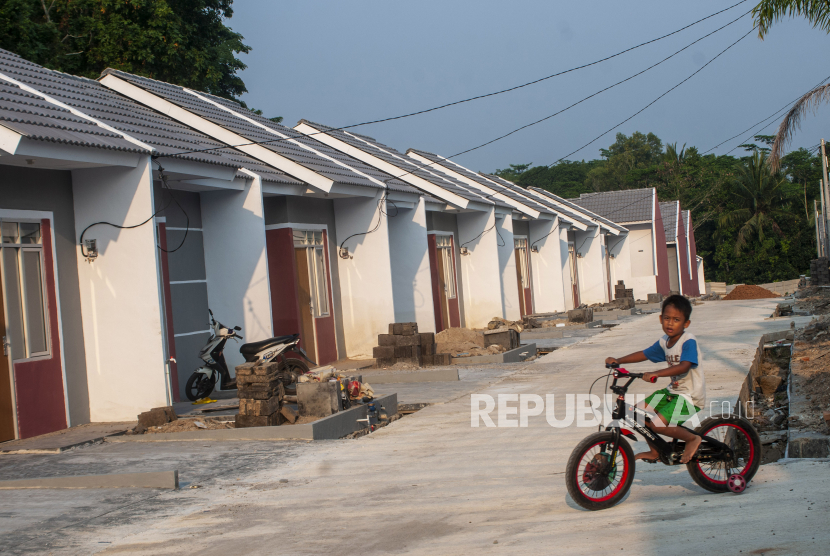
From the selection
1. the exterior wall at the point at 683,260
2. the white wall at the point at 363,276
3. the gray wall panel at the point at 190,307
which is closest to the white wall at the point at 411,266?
the white wall at the point at 363,276

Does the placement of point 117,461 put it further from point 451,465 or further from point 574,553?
point 574,553

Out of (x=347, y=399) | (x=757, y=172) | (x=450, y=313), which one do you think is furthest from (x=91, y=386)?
(x=757, y=172)

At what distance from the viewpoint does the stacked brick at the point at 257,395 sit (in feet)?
30.7

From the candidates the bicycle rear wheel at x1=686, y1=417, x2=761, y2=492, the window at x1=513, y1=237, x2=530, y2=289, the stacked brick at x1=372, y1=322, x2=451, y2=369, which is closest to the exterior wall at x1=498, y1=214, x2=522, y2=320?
the window at x1=513, y1=237, x2=530, y2=289

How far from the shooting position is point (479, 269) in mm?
24406

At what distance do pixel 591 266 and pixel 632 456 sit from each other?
3205 cm

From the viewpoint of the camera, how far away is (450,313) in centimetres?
2344

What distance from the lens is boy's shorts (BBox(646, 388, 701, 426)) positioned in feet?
18.3

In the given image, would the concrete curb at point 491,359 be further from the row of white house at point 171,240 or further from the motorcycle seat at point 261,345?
the motorcycle seat at point 261,345

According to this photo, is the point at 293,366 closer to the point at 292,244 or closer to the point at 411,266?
the point at 292,244

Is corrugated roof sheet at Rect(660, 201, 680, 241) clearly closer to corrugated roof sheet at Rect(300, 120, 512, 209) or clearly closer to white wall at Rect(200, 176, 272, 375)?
corrugated roof sheet at Rect(300, 120, 512, 209)

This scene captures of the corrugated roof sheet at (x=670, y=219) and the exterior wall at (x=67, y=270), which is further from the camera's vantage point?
the corrugated roof sheet at (x=670, y=219)

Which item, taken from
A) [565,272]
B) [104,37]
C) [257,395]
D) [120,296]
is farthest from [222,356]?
[565,272]

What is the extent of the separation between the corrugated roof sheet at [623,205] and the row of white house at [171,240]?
20792 mm
